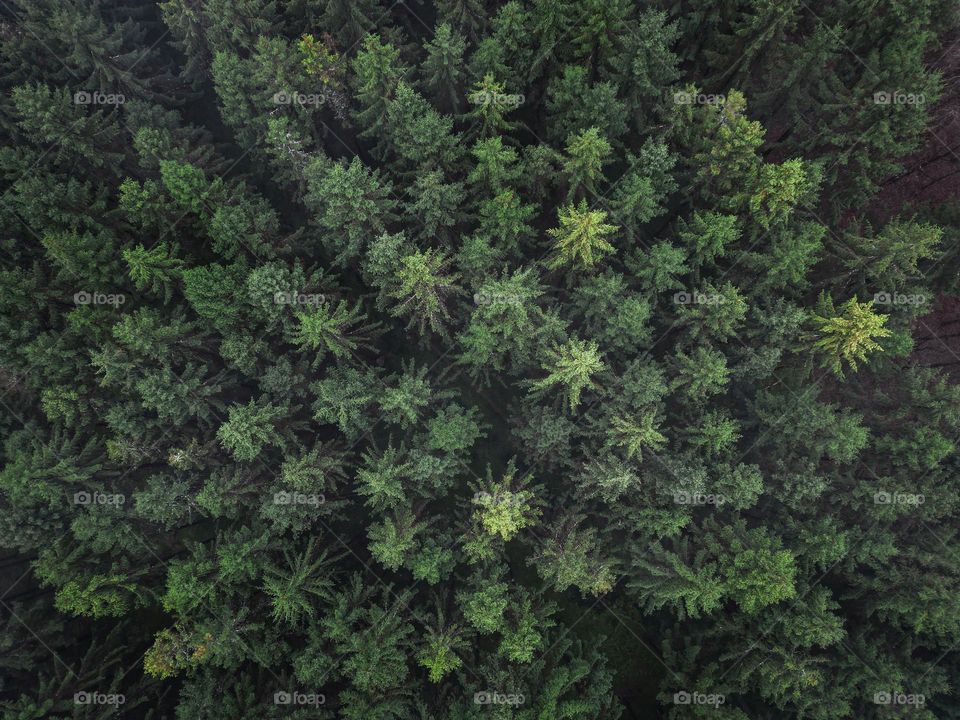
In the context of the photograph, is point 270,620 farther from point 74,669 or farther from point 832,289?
point 832,289

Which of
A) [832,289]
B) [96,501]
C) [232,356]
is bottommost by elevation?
[96,501]

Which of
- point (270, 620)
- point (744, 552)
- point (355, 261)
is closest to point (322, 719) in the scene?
point (270, 620)

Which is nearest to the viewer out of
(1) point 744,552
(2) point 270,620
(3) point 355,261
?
(1) point 744,552

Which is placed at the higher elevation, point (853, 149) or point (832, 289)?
point (853, 149)

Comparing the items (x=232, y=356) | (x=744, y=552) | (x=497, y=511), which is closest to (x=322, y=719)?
(x=497, y=511)

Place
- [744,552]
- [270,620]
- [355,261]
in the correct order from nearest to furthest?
[744,552]
[270,620]
[355,261]

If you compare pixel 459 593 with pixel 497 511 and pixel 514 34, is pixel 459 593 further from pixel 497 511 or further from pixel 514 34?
pixel 514 34

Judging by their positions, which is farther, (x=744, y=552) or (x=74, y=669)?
(x=74, y=669)
